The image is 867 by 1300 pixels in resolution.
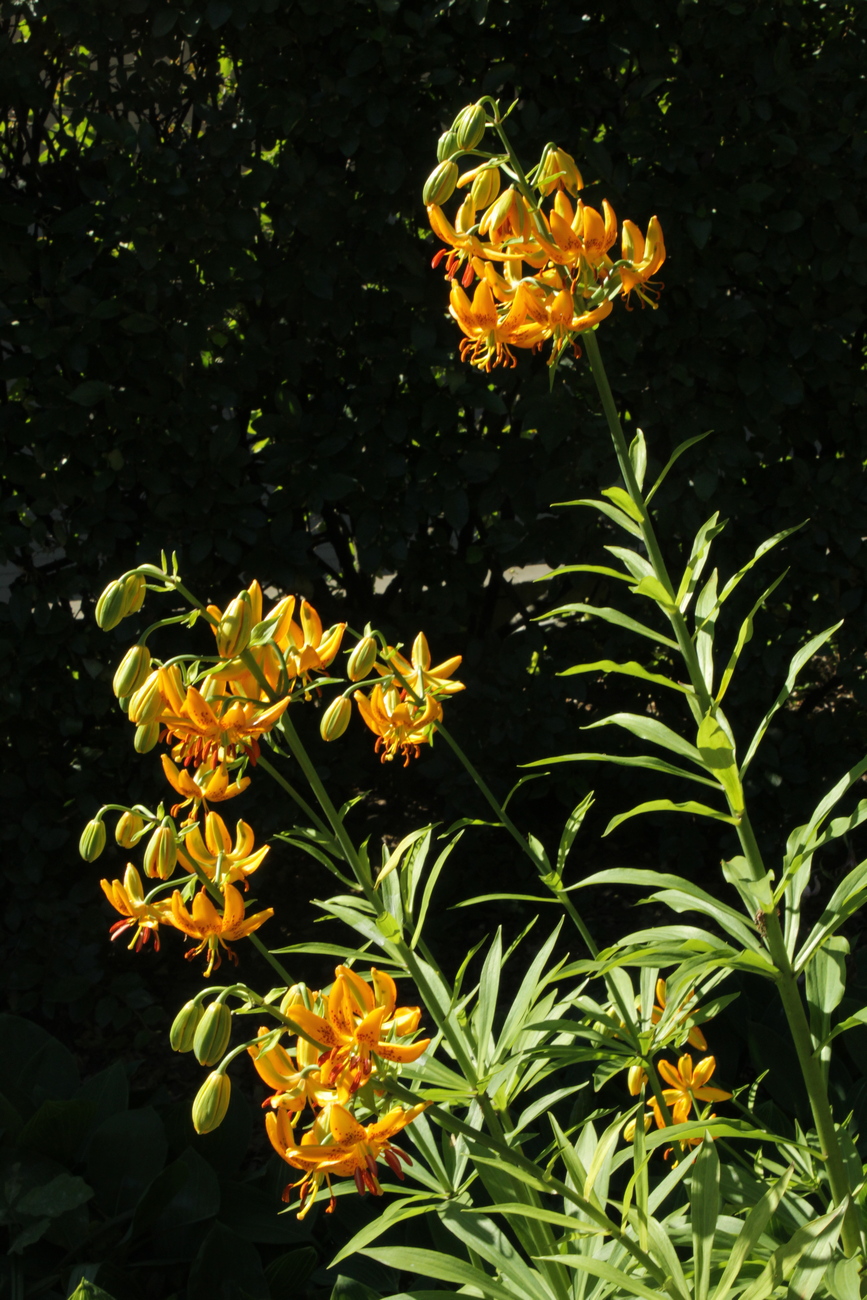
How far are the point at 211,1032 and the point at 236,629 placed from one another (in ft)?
1.33

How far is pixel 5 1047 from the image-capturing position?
2.33 metres

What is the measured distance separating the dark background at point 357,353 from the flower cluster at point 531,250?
116 centimetres

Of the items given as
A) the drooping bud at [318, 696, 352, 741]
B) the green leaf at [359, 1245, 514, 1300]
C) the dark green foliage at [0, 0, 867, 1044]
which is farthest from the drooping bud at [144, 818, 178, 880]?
the dark green foliage at [0, 0, 867, 1044]

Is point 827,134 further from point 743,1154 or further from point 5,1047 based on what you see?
point 5,1047

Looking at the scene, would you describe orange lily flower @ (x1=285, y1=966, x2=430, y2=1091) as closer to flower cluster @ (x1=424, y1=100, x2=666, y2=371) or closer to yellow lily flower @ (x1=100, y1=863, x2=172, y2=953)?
yellow lily flower @ (x1=100, y1=863, x2=172, y2=953)

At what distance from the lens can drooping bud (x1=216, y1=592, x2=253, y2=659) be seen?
3.78 ft

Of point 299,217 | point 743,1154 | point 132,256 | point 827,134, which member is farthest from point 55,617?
point 827,134

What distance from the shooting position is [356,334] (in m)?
2.60

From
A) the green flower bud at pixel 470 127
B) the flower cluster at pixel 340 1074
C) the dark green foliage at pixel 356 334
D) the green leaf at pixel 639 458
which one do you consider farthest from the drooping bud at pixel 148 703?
the dark green foliage at pixel 356 334

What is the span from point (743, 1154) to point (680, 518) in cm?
140

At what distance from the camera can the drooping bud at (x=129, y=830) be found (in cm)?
126

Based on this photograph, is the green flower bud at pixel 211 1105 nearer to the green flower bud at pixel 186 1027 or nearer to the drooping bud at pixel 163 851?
the green flower bud at pixel 186 1027

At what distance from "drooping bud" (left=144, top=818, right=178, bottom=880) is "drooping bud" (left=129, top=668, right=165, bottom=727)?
0.40ft

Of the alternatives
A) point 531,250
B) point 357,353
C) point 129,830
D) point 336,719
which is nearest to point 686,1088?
point 336,719
